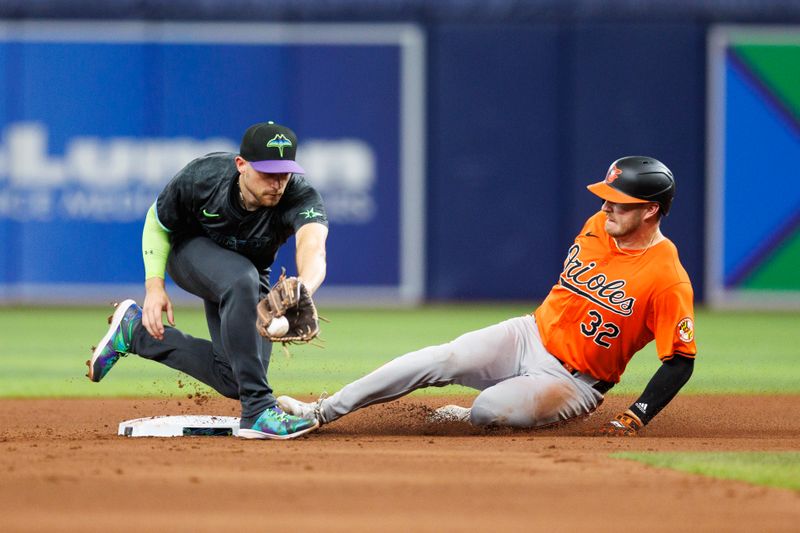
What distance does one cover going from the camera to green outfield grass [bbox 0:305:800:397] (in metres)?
8.11

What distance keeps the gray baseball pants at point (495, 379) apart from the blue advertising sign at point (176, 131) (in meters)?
9.16

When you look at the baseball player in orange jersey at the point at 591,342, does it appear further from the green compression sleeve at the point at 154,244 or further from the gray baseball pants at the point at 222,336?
the green compression sleeve at the point at 154,244

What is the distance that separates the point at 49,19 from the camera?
587 inches

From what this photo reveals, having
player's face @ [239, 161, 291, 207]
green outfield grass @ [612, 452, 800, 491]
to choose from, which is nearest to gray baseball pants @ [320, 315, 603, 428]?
green outfield grass @ [612, 452, 800, 491]

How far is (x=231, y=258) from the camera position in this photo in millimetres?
5422

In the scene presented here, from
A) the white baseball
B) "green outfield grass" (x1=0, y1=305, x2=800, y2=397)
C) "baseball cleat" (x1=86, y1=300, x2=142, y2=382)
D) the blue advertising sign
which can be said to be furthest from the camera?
the blue advertising sign

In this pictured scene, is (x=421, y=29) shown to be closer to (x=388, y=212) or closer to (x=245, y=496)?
(x=388, y=212)

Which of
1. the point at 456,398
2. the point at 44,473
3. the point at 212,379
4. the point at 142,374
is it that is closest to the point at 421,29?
the point at 142,374

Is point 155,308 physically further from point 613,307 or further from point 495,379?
point 613,307

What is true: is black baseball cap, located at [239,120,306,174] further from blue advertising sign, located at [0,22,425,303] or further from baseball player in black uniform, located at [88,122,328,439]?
blue advertising sign, located at [0,22,425,303]

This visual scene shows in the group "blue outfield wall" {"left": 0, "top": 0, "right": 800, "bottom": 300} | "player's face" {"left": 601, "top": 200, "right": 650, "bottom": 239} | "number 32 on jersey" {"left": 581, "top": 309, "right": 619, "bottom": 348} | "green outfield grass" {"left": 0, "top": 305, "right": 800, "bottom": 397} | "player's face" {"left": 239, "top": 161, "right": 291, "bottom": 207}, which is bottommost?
"green outfield grass" {"left": 0, "top": 305, "right": 800, "bottom": 397}

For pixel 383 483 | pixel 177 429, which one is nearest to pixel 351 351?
pixel 177 429

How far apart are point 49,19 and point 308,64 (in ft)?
9.86

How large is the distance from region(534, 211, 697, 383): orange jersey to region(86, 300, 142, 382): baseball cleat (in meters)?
1.81
